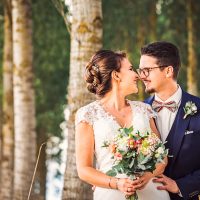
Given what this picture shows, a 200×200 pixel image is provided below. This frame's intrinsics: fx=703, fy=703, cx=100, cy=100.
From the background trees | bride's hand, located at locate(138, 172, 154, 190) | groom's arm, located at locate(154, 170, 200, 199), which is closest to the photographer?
→ bride's hand, located at locate(138, 172, 154, 190)

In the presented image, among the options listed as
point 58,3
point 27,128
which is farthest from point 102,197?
point 27,128

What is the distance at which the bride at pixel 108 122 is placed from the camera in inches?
210

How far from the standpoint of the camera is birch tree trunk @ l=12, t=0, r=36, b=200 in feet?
47.2

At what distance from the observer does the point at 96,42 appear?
838cm

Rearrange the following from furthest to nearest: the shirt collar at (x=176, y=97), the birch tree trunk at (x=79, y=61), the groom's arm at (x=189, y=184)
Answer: the birch tree trunk at (x=79, y=61), the shirt collar at (x=176, y=97), the groom's arm at (x=189, y=184)

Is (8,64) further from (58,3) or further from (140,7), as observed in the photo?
(58,3)

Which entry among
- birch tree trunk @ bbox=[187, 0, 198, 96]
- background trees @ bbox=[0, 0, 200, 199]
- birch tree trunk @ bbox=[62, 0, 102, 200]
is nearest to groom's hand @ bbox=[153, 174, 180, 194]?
birch tree trunk @ bbox=[62, 0, 102, 200]

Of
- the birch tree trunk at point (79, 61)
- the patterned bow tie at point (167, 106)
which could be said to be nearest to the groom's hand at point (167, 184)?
the patterned bow tie at point (167, 106)

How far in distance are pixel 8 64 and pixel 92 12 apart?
34.4 feet

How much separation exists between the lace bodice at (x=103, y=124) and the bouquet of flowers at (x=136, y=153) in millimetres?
232

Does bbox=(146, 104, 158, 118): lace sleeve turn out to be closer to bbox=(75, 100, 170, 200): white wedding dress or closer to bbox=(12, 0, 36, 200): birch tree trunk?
bbox=(75, 100, 170, 200): white wedding dress

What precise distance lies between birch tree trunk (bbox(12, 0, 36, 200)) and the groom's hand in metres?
8.93

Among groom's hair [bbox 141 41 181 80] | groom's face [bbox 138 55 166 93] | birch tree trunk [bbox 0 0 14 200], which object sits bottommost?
birch tree trunk [bbox 0 0 14 200]

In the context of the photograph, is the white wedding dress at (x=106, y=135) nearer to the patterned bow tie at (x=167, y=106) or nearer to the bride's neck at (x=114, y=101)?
the bride's neck at (x=114, y=101)
